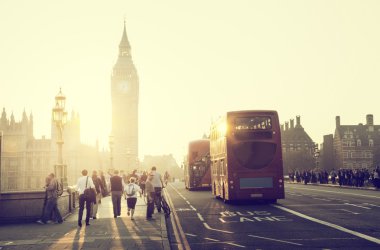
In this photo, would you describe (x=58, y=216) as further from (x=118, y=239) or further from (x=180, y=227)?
(x=118, y=239)

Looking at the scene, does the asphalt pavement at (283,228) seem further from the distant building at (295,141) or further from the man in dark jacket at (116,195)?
the distant building at (295,141)

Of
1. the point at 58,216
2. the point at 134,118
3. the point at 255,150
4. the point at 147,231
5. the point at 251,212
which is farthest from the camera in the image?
the point at 134,118

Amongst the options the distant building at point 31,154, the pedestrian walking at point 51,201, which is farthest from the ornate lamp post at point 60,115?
the distant building at point 31,154

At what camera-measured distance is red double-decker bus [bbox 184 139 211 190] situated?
4228 centimetres

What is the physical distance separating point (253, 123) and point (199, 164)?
60.1ft

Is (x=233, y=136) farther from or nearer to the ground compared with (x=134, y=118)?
nearer to the ground

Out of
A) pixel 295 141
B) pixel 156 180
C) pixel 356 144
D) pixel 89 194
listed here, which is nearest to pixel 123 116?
pixel 295 141

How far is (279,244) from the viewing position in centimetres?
1234

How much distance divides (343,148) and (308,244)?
386ft

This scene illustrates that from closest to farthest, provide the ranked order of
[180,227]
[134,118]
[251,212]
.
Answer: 1. [180,227]
2. [251,212]
3. [134,118]

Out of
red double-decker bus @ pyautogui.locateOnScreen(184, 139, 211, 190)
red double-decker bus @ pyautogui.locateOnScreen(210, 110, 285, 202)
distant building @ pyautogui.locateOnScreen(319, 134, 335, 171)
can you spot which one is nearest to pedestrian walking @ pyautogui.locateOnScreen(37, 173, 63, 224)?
red double-decker bus @ pyautogui.locateOnScreen(210, 110, 285, 202)

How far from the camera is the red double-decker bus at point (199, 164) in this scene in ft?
139

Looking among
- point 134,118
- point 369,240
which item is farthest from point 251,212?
point 134,118

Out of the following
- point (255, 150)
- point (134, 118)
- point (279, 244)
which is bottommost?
point (279, 244)
